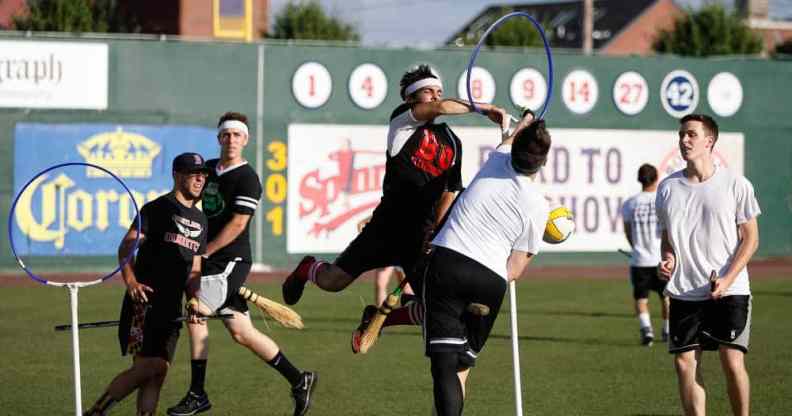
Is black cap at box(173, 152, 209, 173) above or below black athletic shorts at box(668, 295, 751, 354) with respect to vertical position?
above

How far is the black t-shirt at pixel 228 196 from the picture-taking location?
10.1 meters

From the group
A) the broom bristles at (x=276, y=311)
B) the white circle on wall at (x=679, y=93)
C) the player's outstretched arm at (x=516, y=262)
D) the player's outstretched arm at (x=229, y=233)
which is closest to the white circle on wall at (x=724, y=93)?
the white circle on wall at (x=679, y=93)

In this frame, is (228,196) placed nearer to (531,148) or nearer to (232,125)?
(232,125)

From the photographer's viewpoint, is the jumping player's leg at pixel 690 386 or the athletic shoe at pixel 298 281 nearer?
the jumping player's leg at pixel 690 386

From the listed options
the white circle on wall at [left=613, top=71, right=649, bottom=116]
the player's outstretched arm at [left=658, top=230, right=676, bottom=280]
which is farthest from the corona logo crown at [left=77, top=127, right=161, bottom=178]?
the player's outstretched arm at [left=658, top=230, right=676, bottom=280]

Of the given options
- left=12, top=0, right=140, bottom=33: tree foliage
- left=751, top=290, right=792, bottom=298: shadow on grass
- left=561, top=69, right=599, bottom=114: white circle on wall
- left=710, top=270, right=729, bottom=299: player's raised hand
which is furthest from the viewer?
left=12, top=0, right=140, bottom=33: tree foliage

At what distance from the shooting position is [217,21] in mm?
33688

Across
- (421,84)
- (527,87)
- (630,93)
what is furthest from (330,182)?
(421,84)

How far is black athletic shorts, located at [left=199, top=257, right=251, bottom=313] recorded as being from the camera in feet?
33.7

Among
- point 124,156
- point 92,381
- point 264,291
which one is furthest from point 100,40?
point 92,381

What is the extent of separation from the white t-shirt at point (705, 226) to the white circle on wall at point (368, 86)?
1790cm

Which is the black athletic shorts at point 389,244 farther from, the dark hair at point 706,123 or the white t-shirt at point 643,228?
the white t-shirt at point 643,228

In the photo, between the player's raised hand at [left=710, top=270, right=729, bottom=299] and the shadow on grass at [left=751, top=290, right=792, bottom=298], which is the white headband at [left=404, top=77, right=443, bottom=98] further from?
the shadow on grass at [left=751, top=290, right=792, bottom=298]

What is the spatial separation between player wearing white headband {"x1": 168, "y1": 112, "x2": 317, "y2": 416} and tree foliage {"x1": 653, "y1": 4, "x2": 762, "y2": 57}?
35.3m
